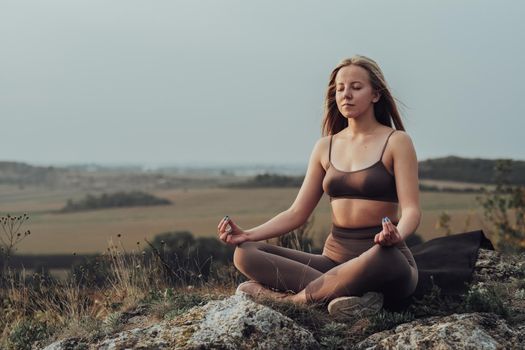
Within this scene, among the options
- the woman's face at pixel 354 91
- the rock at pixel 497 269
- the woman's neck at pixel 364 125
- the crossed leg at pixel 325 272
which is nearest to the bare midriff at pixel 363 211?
the crossed leg at pixel 325 272

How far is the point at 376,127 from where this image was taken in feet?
22.2

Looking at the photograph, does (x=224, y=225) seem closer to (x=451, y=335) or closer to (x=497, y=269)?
(x=451, y=335)

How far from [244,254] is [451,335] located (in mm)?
1929

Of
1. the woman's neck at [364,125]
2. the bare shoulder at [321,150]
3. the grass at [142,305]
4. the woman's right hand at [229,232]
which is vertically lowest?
the grass at [142,305]

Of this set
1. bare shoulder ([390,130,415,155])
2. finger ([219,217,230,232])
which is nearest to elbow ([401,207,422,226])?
bare shoulder ([390,130,415,155])

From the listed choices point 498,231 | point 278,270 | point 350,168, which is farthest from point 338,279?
point 498,231

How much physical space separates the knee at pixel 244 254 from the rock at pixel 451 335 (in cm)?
127

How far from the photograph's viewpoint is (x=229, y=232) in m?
6.55

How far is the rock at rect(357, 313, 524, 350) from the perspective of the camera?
18.4 ft

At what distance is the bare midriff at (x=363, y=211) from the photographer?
21.3ft

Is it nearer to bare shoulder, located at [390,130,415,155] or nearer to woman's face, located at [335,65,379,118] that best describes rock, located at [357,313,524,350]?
bare shoulder, located at [390,130,415,155]

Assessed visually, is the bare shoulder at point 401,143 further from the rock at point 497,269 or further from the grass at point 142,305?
the rock at point 497,269

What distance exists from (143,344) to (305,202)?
2.21 metres

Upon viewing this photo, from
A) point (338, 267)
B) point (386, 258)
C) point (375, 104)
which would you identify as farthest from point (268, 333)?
point (375, 104)
